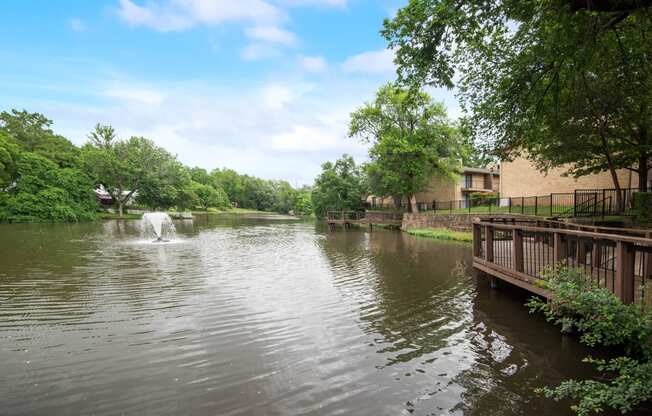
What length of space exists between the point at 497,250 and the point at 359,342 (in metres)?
6.03

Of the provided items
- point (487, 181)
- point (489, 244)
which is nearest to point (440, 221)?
point (487, 181)

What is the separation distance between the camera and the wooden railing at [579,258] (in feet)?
14.7

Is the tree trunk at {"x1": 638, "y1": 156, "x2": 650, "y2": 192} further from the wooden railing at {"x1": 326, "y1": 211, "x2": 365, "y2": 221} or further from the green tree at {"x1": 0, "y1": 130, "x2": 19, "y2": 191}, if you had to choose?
the green tree at {"x1": 0, "y1": 130, "x2": 19, "y2": 191}

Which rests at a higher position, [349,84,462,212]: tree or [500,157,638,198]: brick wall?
[349,84,462,212]: tree

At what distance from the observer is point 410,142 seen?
33.8m

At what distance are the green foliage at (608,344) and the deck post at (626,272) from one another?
0.31 meters

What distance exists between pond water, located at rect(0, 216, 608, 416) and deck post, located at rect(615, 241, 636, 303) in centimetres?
114

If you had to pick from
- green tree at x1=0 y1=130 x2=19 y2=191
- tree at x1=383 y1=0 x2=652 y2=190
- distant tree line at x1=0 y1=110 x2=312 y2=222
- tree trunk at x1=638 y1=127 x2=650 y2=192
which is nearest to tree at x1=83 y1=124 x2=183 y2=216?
distant tree line at x1=0 y1=110 x2=312 y2=222

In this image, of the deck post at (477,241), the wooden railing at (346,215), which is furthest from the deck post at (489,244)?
the wooden railing at (346,215)

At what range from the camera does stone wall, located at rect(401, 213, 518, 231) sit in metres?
25.6

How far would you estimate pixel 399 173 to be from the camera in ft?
116

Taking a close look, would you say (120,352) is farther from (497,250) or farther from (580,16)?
(580,16)

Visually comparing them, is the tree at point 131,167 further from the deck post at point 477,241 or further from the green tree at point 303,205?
the deck post at point 477,241

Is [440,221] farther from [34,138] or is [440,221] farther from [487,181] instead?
[34,138]
